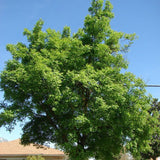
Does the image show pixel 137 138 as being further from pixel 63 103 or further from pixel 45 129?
pixel 45 129

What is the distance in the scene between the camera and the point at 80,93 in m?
14.8

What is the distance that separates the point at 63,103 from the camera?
13109 millimetres

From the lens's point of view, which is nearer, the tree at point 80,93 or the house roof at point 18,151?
the tree at point 80,93

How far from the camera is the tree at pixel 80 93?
12805 mm

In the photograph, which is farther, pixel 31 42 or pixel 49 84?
pixel 31 42

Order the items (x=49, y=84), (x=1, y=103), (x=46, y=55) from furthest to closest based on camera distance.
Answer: (x=1, y=103), (x=46, y=55), (x=49, y=84)

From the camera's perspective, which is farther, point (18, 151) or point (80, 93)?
point (18, 151)

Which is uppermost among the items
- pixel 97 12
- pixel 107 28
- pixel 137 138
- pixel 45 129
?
pixel 97 12

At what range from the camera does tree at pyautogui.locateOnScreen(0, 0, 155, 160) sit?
12805 mm

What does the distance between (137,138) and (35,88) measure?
7.92m

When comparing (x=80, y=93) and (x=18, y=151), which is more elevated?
(x=80, y=93)

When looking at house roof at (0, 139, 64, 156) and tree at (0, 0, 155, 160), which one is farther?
house roof at (0, 139, 64, 156)

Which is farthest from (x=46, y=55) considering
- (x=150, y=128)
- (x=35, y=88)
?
(x=150, y=128)

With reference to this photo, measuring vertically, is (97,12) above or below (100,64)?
above
